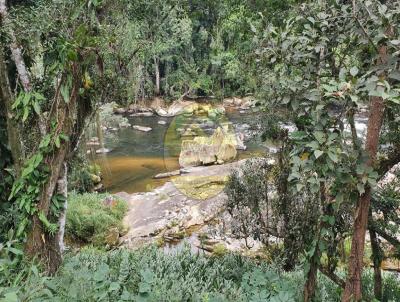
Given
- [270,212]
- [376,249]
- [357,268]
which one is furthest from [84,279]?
[270,212]

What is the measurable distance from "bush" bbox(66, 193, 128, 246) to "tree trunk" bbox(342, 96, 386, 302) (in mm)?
6295

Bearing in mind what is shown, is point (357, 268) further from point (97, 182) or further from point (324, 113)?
point (97, 182)

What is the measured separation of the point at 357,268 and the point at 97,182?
985 cm

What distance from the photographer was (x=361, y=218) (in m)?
2.45

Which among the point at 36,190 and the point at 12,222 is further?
the point at 12,222

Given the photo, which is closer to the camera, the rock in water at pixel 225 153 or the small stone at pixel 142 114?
the rock in water at pixel 225 153

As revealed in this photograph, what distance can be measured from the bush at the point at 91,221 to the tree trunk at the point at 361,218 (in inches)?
248

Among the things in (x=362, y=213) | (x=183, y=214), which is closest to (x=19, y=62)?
(x=362, y=213)

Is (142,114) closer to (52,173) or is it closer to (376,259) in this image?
(52,173)

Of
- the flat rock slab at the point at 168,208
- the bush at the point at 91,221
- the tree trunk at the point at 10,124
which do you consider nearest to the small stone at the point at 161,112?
the flat rock slab at the point at 168,208

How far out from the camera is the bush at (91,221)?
320 inches

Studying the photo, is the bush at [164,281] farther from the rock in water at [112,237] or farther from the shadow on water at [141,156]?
the shadow on water at [141,156]

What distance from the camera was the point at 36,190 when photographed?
356 centimetres

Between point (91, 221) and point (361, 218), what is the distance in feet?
21.8
